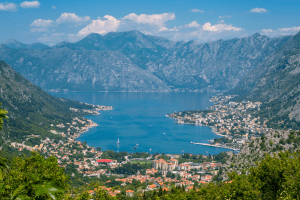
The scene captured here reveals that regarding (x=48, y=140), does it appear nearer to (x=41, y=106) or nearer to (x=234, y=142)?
(x=41, y=106)

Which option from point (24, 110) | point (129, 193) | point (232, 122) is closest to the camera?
point (129, 193)

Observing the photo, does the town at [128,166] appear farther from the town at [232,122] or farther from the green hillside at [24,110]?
the town at [232,122]

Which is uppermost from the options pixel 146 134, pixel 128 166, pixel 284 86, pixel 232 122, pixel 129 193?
pixel 284 86

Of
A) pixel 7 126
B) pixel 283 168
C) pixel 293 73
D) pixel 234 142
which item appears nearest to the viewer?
pixel 283 168

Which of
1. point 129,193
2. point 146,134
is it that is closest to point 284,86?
point 146,134

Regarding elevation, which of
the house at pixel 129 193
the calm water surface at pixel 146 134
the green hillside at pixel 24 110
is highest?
the green hillside at pixel 24 110

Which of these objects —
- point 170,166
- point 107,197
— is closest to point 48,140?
point 170,166

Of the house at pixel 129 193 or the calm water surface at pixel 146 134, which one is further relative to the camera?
the calm water surface at pixel 146 134

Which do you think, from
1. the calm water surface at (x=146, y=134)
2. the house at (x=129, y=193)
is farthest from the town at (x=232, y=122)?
the house at (x=129, y=193)

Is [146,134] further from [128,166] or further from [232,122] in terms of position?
[232,122]

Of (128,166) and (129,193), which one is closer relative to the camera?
(129,193)

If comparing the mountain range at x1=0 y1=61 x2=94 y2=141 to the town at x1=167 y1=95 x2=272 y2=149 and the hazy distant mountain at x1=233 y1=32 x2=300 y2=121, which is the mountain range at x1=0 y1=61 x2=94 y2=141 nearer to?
the town at x1=167 y1=95 x2=272 y2=149
